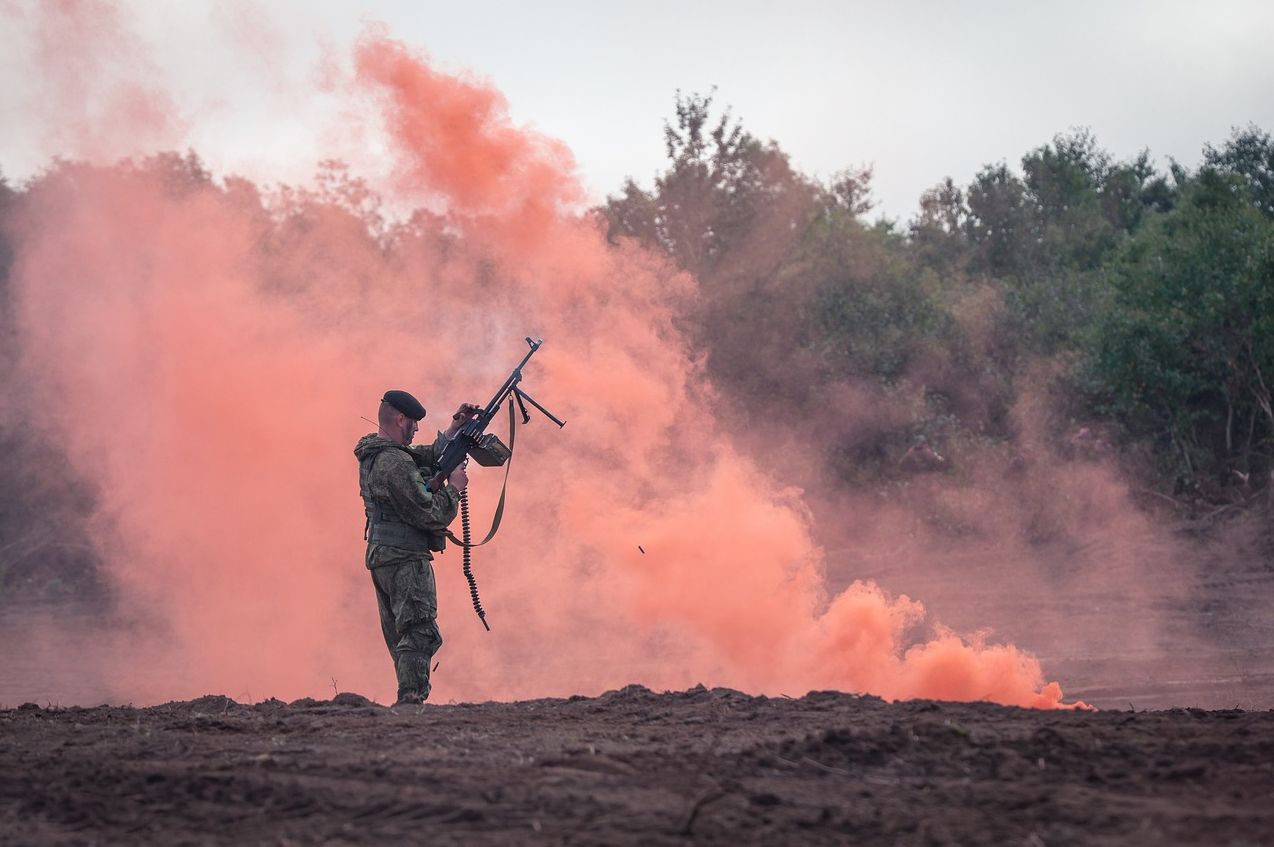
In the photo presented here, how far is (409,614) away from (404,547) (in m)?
0.46

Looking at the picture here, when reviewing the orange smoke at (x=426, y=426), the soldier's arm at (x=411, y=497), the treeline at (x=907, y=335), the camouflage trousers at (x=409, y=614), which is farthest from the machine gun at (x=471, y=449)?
the treeline at (x=907, y=335)

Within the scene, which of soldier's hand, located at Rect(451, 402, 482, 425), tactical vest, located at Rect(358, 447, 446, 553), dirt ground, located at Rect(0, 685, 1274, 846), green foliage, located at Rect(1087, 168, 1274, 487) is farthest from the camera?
green foliage, located at Rect(1087, 168, 1274, 487)

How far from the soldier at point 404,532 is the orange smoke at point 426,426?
121 inches

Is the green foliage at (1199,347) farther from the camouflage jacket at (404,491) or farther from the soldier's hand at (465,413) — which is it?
the camouflage jacket at (404,491)

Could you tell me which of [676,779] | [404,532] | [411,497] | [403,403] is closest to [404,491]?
[411,497]

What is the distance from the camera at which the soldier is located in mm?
8438

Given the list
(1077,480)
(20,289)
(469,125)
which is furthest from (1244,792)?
(20,289)

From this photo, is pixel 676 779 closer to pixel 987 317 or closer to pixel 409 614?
pixel 409 614

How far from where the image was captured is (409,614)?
840 cm

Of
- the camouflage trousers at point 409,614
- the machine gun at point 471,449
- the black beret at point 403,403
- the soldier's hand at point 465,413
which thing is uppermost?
the black beret at point 403,403

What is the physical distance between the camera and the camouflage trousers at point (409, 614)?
8.43 m

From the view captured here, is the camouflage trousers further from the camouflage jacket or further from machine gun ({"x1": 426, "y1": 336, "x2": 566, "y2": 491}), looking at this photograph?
machine gun ({"x1": 426, "y1": 336, "x2": 566, "y2": 491})

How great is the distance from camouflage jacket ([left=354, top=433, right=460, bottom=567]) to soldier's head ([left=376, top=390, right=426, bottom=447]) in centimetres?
9

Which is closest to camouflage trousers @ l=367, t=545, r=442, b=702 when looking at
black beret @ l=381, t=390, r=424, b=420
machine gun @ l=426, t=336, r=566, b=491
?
machine gun @ l=426, t=336, r=566, b=491
